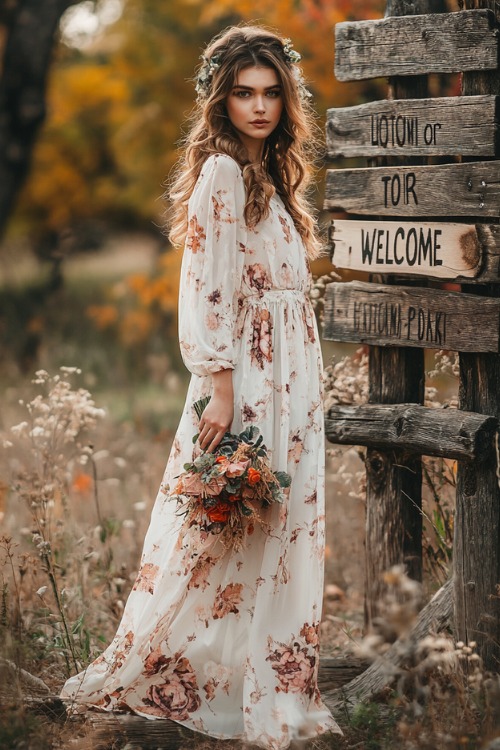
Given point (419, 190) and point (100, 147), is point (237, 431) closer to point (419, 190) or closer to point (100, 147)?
point (419, 190)

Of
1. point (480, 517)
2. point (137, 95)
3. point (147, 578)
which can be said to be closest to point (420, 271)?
point (480, 517)

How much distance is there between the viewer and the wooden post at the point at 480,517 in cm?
362

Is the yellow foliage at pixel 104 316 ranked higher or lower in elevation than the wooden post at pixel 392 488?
higher

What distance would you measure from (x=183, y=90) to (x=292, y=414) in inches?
342

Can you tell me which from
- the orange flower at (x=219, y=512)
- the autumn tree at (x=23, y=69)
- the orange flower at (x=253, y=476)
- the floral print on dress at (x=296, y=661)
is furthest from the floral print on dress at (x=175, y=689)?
the autumn tree at (x=23, y=69)

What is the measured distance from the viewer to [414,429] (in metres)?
3.75

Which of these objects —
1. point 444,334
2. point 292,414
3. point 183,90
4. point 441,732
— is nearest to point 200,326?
point 292,414

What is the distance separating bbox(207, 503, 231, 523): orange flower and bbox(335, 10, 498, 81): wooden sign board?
180 cm

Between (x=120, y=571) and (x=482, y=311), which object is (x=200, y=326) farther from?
(x=120, y=571)

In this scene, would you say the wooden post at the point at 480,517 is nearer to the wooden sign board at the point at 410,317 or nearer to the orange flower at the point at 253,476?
the wooden sign board at the point at 410,317

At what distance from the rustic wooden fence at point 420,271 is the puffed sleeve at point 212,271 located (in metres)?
0.70

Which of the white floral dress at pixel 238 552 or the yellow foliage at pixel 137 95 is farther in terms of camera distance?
the yellow foliage at pixel 137 95

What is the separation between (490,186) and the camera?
3.55 metres

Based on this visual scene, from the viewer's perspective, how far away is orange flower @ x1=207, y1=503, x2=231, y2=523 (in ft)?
10.6
